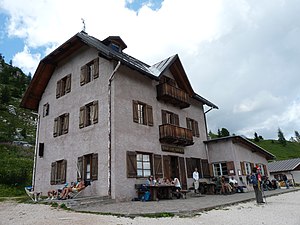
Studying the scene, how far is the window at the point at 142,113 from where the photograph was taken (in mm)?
14938

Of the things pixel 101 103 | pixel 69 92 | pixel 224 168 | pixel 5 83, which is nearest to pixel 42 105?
pixel 69 92

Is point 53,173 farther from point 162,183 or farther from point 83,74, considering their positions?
point 162,183

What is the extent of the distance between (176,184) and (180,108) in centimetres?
653

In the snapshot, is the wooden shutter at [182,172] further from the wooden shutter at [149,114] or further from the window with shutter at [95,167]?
the window with shutter at [95,167]

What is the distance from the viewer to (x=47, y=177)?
1656cm

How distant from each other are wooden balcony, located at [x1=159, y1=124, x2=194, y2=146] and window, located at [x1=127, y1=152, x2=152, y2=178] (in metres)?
1.35

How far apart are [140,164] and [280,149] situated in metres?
77.2

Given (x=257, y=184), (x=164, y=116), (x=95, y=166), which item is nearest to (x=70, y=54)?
(x=164, y=116)

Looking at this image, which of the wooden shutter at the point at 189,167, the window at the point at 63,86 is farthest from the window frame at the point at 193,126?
the window at the point at 63,86

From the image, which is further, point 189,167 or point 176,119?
point 176,119

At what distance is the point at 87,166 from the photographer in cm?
1416

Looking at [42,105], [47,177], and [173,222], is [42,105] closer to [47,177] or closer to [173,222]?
[47,177]

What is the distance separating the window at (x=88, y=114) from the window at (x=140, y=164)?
2.85 m

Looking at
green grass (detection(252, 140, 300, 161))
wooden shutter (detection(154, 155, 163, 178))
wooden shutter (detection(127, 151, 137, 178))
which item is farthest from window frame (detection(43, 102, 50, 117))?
green grass (detection(252, 140, 300, 161))
